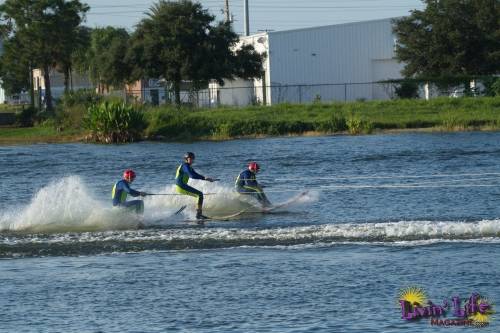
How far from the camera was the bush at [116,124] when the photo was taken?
6103 centimetres

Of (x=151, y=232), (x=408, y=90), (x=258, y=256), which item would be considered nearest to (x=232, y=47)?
(x=408, y=90)

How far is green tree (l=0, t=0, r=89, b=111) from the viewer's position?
8788 cm

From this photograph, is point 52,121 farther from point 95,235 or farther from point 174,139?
point 95,235

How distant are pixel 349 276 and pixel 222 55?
55.7 meters

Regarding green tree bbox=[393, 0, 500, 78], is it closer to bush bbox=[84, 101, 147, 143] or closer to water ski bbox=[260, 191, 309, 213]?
bush bbox=[84, 101, 147, 143]

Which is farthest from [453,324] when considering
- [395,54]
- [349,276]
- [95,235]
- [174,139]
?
[395,54]

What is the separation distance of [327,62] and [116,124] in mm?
24035

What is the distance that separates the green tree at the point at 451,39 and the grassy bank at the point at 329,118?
11670 millimetres

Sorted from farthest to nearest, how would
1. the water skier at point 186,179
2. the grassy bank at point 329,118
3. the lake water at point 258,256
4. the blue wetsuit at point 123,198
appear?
the grassy bank at point 329,118, the water skier at point 186,179, the blue wetsuit at point 123,198, the lake water at point 258,256

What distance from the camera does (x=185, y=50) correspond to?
73.7m

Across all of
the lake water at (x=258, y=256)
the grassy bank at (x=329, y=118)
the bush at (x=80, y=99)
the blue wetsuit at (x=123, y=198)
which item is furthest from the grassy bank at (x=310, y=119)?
the blue wetsuit at (x=123, y=198)

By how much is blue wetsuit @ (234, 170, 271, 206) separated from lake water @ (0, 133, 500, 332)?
32 cm

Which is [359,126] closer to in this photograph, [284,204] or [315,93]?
[315,93]

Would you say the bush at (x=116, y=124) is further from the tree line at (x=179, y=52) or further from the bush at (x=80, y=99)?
the tree line at (x=179, y=52)
